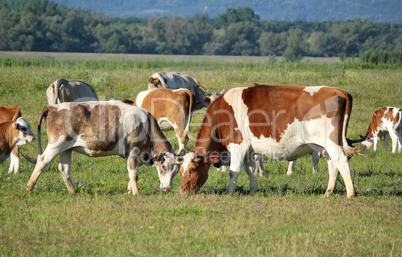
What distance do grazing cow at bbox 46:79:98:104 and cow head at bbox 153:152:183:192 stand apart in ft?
22.0

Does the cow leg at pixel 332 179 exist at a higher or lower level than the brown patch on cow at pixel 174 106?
lower

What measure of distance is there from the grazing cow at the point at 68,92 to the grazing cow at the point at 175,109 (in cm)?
289

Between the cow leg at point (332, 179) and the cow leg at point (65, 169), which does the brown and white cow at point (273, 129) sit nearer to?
the cow leg at point (332, 179)

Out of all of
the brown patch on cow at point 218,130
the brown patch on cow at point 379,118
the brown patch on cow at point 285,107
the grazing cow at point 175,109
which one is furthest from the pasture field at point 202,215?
the brown patch on cow at point 379,118

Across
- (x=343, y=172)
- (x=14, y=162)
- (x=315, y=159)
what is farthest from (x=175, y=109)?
(x=343, y=172)

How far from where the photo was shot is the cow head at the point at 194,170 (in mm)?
9273

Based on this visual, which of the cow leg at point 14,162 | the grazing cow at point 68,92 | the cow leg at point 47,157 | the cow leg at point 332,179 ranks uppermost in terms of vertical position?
the grazing cow at point 68,92

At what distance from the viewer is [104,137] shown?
8930 millimetres

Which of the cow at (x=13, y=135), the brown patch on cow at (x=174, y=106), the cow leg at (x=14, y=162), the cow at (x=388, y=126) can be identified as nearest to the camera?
the cow at (x=13, y=135)

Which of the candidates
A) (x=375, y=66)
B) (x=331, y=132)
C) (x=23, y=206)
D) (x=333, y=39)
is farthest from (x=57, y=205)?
(x=333, y=39)

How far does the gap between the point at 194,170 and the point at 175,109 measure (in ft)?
14.9

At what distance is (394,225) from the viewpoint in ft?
24.2

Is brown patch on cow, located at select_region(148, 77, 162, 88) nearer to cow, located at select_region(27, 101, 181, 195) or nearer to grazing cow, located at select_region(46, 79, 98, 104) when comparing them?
grazing cow, located at select_region(46, 79, 98, 104)

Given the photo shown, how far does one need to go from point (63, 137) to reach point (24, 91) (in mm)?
16036
